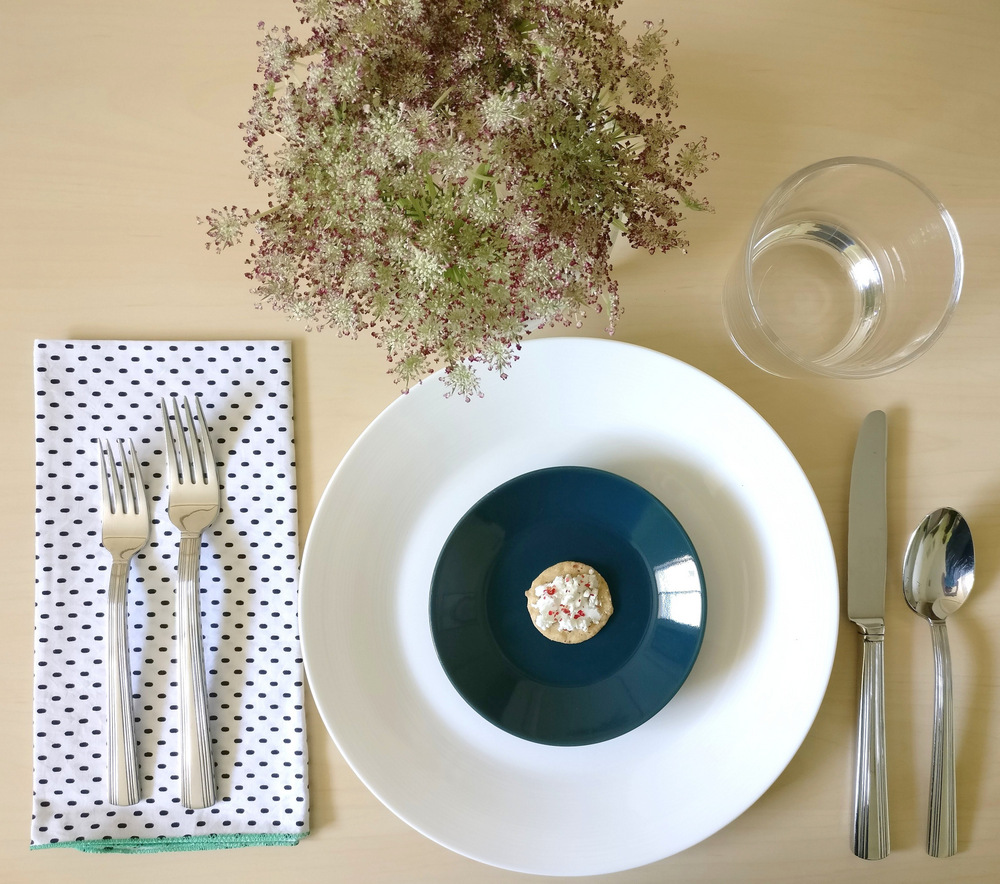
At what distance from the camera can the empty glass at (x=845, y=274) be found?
2.42 ft

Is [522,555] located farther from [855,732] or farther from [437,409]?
[855,732]

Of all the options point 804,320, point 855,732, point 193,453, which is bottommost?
point 855,732

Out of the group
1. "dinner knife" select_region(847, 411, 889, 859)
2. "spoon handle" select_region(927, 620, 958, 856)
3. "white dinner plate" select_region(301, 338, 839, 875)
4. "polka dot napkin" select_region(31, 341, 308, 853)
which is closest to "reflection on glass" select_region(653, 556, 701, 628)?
"white dinner plate" select_region(301, 338, 839, 875)

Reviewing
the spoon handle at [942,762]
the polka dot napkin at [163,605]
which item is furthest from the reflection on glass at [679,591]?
the polka dot napkin at [163,605]

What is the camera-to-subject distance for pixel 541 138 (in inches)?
20.6

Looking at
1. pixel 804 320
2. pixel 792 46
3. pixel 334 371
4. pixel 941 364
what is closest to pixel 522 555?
pixel 334 371

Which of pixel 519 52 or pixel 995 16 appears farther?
pixel 995 16

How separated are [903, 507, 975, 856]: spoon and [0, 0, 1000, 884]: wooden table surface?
22 millimetres

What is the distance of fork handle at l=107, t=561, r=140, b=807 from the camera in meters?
0.80

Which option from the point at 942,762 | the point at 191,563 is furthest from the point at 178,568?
the point at 942,762

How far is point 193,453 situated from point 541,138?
55 cm

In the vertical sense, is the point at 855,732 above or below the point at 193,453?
below

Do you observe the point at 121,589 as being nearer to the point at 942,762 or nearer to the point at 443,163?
the point at 443,163

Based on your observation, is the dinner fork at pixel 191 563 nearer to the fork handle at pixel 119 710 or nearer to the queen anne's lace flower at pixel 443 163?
the fork handle at pixel 119 710
